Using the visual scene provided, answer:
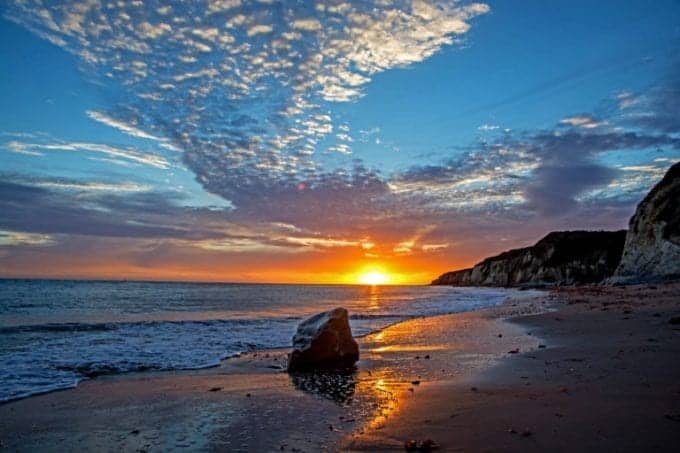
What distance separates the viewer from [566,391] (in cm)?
691

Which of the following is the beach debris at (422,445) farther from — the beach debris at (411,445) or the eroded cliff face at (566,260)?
the eroded cliff face at (566,260)

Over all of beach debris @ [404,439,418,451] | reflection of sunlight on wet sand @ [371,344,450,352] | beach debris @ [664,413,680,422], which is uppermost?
beach debris @ [664,413,680,422]

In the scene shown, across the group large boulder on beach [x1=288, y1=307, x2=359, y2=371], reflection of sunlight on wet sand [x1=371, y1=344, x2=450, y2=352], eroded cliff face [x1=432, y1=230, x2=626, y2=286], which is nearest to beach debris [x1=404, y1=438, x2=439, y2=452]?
large boulder on beach [x1=288, y1=307, x2=359, y2=371]

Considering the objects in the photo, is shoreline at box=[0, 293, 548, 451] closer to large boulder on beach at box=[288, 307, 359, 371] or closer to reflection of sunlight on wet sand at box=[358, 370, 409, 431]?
reflection of sunlight on wet sand at box=[358, 370, 409, 431]

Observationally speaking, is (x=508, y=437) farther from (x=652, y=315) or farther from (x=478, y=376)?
(x=652, y=315)

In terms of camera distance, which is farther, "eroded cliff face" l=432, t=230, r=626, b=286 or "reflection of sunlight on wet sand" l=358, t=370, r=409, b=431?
"eroded cliff face" l=432, t=230, r=626, b=286

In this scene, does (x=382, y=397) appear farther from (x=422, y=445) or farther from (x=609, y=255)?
(x=609, y=255)

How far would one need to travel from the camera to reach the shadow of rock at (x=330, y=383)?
7961mm

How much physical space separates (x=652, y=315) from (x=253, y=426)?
17170mm

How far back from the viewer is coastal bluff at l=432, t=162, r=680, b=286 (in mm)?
47281

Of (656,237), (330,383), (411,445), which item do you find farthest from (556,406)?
(656,237)

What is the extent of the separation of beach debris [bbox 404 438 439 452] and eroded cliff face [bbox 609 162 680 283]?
1934 inches

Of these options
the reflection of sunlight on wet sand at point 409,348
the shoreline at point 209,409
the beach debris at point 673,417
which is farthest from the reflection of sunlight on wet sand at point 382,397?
the reflection of sunlight on wet sand at point 409,348

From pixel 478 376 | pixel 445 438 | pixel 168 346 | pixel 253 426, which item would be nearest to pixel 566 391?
pixel 478 376
